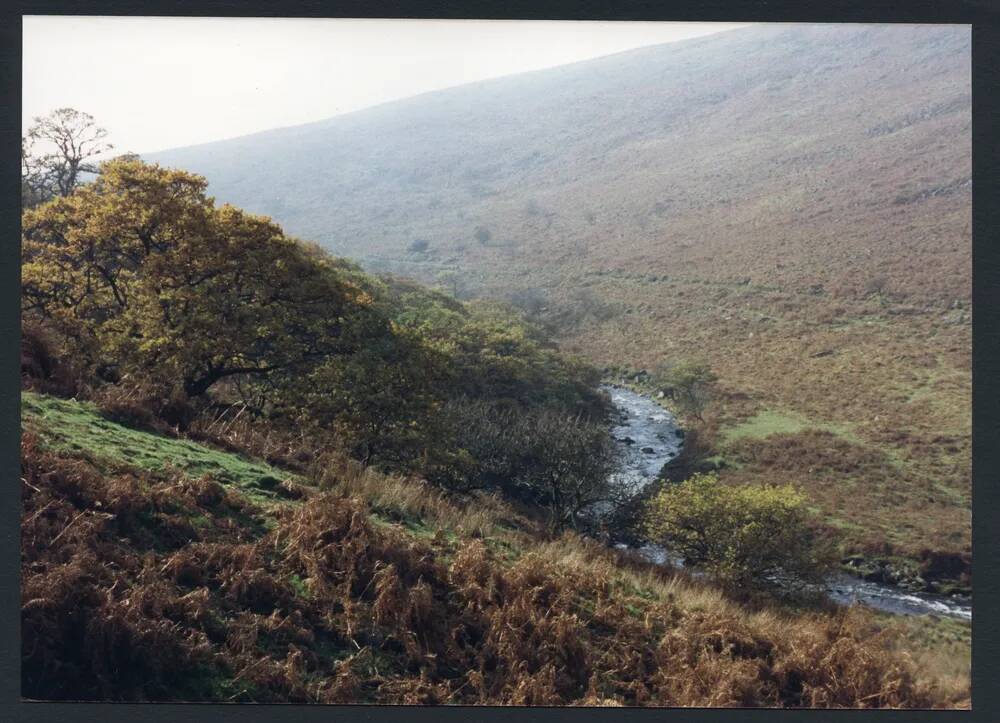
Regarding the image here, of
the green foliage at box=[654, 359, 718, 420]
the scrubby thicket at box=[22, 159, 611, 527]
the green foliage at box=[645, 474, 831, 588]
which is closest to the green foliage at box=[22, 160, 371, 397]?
the scrubby thicket at box=[22, 159, 611, 527]

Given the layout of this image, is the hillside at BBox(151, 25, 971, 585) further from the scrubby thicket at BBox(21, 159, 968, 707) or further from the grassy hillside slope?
the scrubby thicket at BBox(21, 159, 968, 707)

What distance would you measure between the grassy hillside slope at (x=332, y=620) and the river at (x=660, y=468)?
7.33 ft

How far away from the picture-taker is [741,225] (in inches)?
1537

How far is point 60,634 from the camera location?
4832mm

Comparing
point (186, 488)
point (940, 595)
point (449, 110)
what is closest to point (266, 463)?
point (186, 488)

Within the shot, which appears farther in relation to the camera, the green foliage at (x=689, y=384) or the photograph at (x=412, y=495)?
the green foliage at (x=689, y=384)

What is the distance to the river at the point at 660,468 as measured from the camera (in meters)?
9.56

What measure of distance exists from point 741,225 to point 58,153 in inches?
1368

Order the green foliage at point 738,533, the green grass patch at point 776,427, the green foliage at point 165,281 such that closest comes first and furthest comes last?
the green foliage at point 165,281 → the green foliage at point 738,533 → the green grass patch at point 776,427

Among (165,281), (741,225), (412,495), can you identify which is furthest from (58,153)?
(741,225)

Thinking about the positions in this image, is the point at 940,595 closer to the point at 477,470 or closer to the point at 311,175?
the point at 477,470

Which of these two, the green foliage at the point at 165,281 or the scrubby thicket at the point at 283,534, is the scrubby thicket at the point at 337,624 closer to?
the scrubby thicket at the point at 283,534

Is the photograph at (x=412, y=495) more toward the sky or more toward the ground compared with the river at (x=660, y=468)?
more toward the sky

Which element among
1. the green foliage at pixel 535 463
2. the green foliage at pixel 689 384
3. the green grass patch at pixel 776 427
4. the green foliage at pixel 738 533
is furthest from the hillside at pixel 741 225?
A: the green foliage at pixel 535 463
